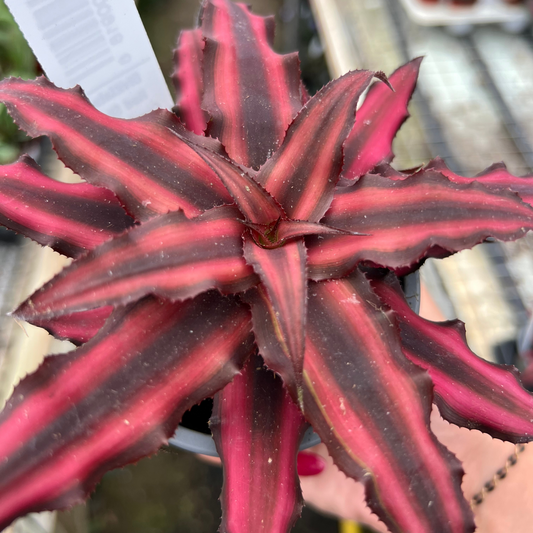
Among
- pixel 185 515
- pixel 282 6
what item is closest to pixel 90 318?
pixel 185 515

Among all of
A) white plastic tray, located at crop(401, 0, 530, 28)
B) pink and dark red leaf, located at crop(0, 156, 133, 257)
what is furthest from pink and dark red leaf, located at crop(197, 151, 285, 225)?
white plastic tray, located at crop(401, 0, 530, 28)

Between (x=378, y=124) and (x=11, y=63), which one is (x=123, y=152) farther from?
(x=11, y=63)

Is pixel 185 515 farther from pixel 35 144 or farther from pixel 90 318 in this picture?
pixel 35 144

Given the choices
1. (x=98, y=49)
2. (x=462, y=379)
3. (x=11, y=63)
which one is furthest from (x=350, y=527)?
(x=11, y=63)

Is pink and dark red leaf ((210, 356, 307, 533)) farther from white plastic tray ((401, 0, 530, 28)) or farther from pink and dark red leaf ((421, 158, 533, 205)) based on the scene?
white plastic tray ((401, 0, 530, 28))

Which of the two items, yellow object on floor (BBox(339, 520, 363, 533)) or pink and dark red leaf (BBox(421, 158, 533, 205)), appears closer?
pink and dark red leaf (BBox(421, 158, 533, 205))

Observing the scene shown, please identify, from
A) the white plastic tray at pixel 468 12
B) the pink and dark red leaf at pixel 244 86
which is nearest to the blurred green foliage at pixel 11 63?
the pink and dark red leaf at pixel 244 86
